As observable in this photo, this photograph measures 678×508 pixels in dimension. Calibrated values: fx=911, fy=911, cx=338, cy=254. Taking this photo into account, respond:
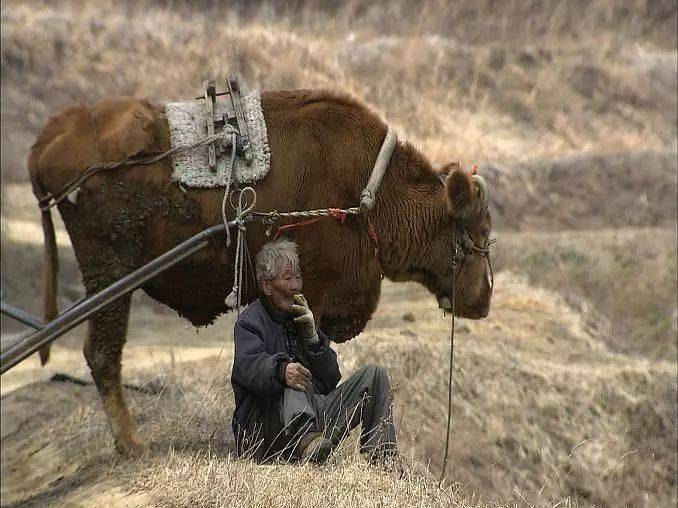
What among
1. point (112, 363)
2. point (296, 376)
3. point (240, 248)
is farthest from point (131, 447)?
point (296, 376)

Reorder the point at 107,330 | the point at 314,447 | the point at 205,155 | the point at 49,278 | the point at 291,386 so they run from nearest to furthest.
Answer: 1. the point at 291,386
2. the point at 314,447
3. the point at 205,155
4. the point at 107,330
5. the point at 49,278

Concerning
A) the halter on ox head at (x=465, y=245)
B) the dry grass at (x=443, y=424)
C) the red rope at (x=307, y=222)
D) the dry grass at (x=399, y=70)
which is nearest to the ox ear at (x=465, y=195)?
the halter on ox head at (x=465, y=245)

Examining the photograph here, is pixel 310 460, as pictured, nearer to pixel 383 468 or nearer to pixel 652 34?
pixel 383 468

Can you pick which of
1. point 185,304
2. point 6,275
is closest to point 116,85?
point 6,275

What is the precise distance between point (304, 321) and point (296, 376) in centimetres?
30

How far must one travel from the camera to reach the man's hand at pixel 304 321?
4.70 m

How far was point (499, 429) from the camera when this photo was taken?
8.68 meters

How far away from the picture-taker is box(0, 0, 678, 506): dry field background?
634 cm

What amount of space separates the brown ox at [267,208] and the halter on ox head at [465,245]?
→ 14 mm

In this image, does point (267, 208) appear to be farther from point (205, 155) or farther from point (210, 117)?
point (210, 117)

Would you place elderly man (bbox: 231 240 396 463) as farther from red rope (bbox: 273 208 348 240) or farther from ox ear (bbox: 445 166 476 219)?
ox ear (bbox: 445 166 476 219)

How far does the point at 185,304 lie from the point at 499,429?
3.94 meters

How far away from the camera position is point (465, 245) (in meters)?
6.06

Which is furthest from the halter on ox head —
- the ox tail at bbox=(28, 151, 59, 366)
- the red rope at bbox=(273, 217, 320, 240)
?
the ox tail at bbox=(28, 151, 59, 366)
